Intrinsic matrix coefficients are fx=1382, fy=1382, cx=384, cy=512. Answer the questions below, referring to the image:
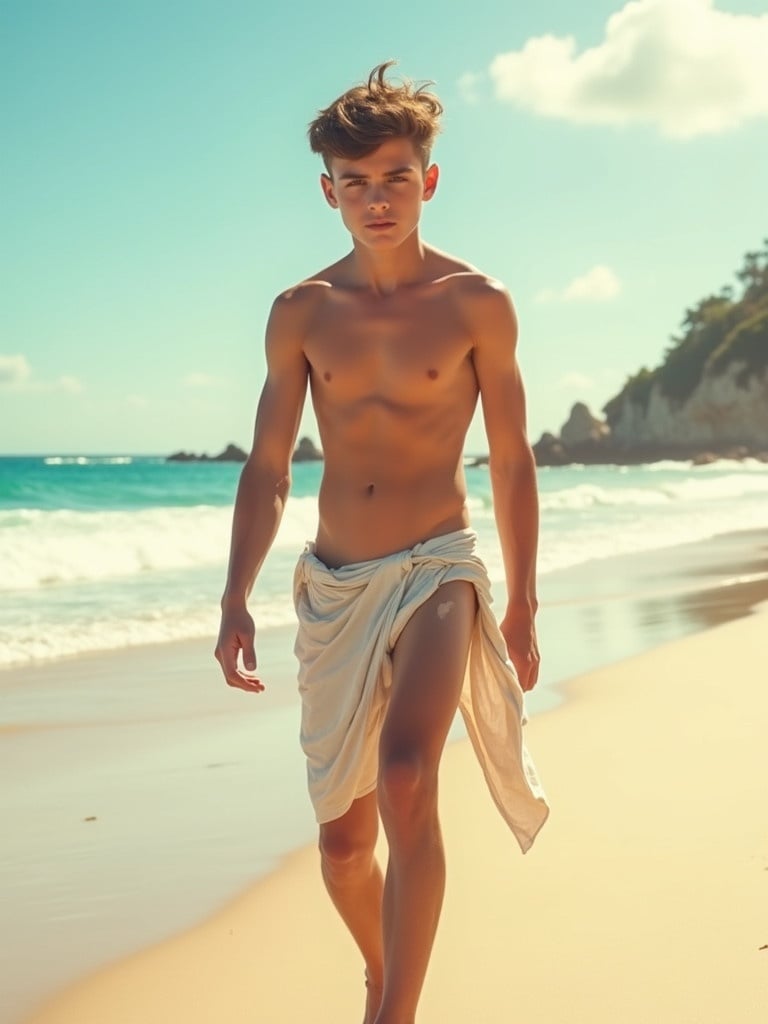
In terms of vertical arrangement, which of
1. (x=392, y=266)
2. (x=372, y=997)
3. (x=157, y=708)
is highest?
(x=392, y=266)

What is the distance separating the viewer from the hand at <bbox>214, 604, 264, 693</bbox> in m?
3.19

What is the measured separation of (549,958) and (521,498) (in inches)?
48.5

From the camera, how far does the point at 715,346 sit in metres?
91.4

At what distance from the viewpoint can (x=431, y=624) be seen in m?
3.03

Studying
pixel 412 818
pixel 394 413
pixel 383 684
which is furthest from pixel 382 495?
pixel 412 818

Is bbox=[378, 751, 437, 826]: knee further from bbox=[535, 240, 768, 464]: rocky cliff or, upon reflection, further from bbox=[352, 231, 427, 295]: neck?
bbox=[535, 240, 768, 464]: rocky cliff

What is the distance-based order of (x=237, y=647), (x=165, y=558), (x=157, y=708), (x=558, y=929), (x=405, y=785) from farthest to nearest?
→ (x=165, y=558)
(x=157, y=708)
(x=558, y=929)
(x=237, y=647)
(x=405, y=785)

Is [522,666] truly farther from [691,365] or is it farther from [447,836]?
[691,365]

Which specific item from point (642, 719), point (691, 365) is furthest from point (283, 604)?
point (691, 365)

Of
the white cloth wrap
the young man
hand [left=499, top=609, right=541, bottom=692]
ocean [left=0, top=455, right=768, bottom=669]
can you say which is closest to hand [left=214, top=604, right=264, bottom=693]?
the young man

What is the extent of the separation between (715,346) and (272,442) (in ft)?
300

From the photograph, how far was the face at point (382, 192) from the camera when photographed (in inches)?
126

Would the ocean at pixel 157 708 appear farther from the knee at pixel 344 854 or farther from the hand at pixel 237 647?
the hand at pixel 237 647

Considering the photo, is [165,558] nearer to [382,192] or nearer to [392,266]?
[392,266]
